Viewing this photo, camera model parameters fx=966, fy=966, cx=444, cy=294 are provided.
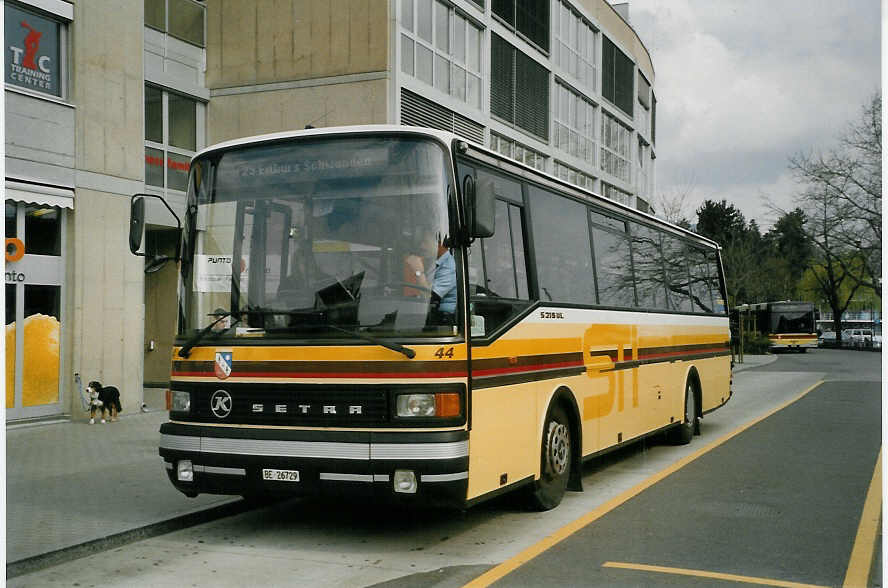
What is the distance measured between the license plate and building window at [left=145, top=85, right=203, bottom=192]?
1293cm

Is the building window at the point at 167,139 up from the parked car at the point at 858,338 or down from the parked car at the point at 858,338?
up

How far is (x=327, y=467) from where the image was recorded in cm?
677

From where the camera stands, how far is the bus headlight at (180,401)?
740cm

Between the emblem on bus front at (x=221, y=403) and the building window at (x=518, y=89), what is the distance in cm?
2223

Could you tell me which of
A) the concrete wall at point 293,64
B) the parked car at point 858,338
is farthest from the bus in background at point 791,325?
the concrete wall at point 293,64

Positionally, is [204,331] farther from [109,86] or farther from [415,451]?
[109,86]

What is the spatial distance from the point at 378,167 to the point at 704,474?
5751 mm

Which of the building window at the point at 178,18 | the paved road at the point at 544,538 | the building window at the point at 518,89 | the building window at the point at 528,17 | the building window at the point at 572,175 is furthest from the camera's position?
the building window at the point at 572,175

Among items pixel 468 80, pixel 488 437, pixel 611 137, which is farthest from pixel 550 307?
pixel 611 137

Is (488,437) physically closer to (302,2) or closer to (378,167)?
(378,167)

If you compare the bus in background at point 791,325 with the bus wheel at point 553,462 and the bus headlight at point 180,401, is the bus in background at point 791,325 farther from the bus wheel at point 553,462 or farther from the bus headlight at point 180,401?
the bus headlight at point 180,401

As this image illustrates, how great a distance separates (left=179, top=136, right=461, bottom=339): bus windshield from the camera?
6867 mm

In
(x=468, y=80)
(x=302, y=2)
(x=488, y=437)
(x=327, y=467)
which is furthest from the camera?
(x=468, y=80)

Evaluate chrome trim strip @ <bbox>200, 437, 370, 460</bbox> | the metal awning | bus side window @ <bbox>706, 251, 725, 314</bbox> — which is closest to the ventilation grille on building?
bus side window @ <bbox>706, 251, 725, 314</bbox>
